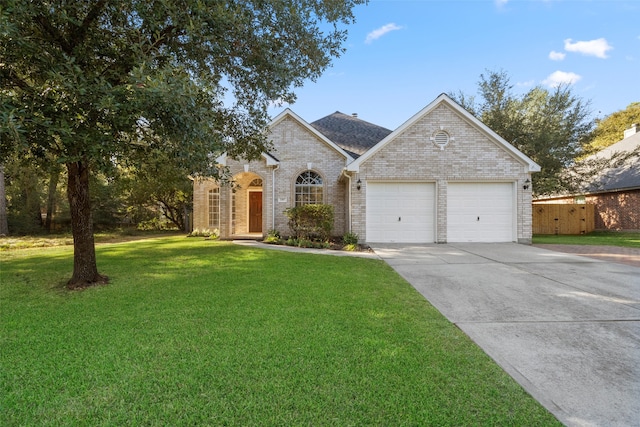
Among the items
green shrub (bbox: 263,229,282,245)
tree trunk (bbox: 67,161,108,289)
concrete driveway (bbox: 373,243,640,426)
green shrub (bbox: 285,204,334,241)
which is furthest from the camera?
green shrub (bbox: 263,229,282,245)

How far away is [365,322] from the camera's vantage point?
12.6 ft

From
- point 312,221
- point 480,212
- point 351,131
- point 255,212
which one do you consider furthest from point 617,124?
point 255,212

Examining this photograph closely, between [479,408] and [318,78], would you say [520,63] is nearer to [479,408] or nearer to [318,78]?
[318,78]

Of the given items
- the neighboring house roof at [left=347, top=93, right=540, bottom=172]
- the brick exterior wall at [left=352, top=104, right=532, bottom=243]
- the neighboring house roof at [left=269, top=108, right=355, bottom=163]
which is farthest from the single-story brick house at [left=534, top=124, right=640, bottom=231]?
the neighboring house roof at [left=269, top=108, right=355, bottom=163]

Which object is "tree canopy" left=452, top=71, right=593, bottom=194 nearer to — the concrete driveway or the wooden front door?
the concrete driveway

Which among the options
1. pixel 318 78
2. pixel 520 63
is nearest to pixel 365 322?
pixel 318 78

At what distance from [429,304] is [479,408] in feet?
7.82

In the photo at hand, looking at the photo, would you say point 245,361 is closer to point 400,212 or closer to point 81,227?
point 81,227

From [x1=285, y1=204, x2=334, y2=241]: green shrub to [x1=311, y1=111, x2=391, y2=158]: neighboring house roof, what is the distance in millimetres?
4215

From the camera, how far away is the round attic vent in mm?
11500

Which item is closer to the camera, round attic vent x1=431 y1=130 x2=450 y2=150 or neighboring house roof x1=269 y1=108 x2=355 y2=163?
round attic vent x1=431 y1=130 x2=450 y2=150

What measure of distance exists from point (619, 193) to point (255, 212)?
20.7m

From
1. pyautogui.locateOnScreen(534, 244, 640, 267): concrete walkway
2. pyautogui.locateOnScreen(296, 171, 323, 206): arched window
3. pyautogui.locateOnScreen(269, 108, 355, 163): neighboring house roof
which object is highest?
pyautogui.locateOnScreen(269, 108, 355, 163): neighboring house roof

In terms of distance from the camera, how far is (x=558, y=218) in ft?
55.4
